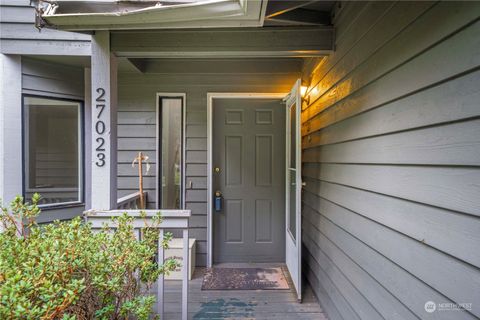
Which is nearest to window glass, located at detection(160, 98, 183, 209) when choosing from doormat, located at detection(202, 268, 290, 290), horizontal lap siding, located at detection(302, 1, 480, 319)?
doormat, located at detection(202, 268, 290, 290)

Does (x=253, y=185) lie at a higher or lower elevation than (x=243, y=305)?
higher

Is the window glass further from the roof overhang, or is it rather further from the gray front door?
the roof overhang

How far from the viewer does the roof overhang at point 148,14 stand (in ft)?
4.99

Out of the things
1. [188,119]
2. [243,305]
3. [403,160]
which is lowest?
[243,305]

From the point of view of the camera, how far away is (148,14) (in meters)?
1.63

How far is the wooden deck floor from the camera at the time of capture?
2.16 meters

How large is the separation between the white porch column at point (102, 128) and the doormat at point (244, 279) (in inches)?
53.4

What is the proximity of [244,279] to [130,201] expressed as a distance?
1458mm

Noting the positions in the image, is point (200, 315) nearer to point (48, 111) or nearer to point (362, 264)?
point (362, 264)

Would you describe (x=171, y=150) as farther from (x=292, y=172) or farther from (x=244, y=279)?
(x=244, y=279)

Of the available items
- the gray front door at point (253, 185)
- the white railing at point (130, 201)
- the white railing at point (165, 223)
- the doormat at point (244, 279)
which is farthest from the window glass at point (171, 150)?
the white railing at point (165, 223)

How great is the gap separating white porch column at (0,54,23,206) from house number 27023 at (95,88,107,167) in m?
1.17

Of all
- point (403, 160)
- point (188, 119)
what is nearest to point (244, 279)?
point (188, 119)

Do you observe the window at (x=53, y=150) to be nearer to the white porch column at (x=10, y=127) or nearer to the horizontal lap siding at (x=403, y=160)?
the white porch column at (x=10, y=127)
